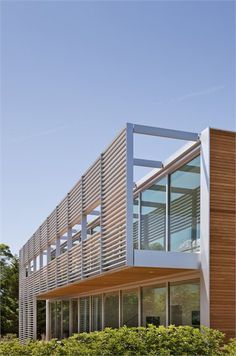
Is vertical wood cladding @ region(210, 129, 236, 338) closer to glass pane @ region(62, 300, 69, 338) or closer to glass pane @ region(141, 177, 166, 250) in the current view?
glass pane @ region(141, 177, 166, 250)

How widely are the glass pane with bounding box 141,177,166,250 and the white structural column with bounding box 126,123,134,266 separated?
7.73 feet

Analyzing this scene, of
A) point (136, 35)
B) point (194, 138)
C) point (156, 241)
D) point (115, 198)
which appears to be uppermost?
point (136, 35)

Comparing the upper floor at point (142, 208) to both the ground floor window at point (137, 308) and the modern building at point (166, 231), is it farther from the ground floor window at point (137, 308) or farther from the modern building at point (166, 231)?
the ground floor window at point (137, 308)

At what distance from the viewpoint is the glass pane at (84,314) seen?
23.6 meters

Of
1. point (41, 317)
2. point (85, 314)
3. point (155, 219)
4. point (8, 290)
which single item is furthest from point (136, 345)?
point (8, 290)

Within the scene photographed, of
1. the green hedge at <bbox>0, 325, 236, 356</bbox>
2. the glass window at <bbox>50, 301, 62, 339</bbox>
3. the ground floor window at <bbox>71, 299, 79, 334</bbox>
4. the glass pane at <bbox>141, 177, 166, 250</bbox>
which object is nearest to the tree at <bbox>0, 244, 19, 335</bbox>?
the glass window at <bbox>50, 301, 62, 339</bbox>

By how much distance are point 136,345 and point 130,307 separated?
670cm

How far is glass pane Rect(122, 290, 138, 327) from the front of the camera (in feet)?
54.0

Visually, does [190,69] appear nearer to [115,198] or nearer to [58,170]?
[115,198]

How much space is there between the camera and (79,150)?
1841 centimetres

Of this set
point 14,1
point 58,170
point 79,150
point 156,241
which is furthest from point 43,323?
point 14,1

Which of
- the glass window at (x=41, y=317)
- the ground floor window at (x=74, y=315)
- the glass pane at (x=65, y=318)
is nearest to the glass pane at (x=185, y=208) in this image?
the ground floor window at (x=74, y=315)

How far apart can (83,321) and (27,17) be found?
49.0ft

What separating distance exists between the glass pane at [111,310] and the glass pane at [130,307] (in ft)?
2.79
